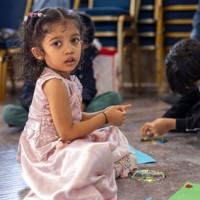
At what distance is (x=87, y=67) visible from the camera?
198cm

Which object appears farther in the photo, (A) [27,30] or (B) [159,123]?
(B) [159,123]

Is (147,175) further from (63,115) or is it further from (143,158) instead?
(63,115)

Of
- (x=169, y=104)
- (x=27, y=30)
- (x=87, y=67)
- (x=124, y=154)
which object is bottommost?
(x=169, y=104)

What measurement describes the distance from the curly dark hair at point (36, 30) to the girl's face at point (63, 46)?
0.02 metres

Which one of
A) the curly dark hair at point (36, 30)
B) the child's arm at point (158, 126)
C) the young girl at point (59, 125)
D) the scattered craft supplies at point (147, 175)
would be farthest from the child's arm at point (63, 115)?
the child's arm at point (158, 126)

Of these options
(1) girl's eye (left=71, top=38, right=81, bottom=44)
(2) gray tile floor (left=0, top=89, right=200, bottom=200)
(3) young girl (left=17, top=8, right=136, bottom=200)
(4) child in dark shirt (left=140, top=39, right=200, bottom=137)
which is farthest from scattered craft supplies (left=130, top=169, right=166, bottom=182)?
(1) girl's eye (left=71, top=38, right=81, bottom=44)

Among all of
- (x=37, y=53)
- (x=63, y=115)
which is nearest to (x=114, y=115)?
(x=63, y=115)

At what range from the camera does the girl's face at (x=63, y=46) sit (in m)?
1.06

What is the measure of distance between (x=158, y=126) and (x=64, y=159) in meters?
0.63

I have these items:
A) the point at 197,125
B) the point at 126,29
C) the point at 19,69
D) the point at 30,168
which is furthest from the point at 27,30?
the point at 126,29

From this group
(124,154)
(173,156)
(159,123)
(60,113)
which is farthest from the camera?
(159,123)

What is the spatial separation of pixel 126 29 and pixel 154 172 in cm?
166

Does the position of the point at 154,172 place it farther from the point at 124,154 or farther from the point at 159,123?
the point at 159,123

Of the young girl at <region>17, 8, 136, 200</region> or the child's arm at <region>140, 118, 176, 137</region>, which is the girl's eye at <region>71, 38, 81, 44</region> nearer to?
the young girl at <region>17, 8, 136, 200</region>
